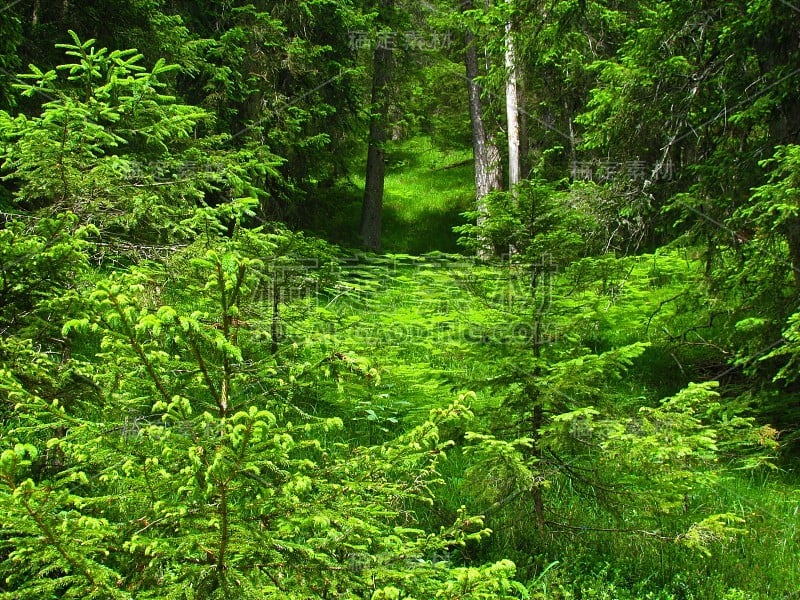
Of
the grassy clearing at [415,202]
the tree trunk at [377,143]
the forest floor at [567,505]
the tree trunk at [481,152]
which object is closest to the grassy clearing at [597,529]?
the forest floor at [567,505]

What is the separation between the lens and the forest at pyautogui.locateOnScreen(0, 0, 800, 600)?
1.98 m

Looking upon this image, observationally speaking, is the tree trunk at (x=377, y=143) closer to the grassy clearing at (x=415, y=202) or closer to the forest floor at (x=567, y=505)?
the grassy clearing at (x=415, y=202)

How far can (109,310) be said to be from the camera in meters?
1.89

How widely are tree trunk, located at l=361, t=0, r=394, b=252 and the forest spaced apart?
24.4 ft

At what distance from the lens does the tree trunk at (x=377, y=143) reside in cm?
1566

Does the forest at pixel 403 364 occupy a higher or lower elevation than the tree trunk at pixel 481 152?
lower

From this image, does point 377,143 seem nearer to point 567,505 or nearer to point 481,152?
point 481,152

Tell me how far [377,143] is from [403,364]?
1174cm

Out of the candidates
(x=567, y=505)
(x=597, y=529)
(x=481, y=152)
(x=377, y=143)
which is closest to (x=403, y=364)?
(x=567, y=505)

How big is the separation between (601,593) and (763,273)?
356 cm

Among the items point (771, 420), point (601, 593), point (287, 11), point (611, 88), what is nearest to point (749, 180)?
point (611, 88)

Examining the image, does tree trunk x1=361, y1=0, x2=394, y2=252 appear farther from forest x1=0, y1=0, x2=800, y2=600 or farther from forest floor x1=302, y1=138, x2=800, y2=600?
forest floor x1=302, y1=138, x2=800, y2=600

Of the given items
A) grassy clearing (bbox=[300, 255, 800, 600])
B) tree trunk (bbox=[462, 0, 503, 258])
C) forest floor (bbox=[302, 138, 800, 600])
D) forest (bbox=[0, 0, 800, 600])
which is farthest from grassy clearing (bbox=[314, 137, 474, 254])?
grassy clearing (bbox=[300, 255, 800, 600])

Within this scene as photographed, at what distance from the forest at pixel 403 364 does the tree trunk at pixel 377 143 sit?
7431 millimetres
